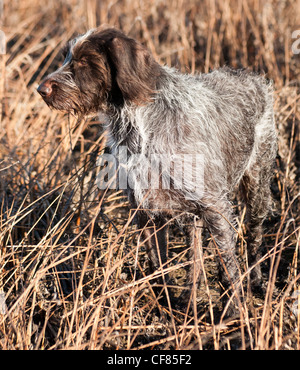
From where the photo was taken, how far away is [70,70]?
3.00m

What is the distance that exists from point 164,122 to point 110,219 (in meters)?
1.30

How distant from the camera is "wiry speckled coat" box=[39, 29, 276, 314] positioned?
2.96 m

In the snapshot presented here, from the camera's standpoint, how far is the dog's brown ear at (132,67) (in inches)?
113

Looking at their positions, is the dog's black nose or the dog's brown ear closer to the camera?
the dog's brown ear

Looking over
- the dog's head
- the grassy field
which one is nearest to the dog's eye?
the dog's head

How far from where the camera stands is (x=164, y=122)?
3123mm

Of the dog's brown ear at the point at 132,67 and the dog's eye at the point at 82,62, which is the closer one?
the dog's brown ear at the point at 132,67

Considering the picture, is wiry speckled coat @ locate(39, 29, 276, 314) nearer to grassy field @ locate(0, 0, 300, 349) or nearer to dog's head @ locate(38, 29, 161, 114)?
dog's head @ locate(38, 29, 161, 114)

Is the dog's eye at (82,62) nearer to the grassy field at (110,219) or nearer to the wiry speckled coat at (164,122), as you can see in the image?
the wiry speckled coat at (164,122)

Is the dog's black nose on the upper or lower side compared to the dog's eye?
lower

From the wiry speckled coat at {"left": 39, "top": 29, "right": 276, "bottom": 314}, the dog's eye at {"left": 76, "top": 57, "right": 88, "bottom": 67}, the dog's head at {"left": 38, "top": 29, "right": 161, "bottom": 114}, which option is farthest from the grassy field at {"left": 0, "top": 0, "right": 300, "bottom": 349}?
the dog's eye at {"left": 76, "top": 57, "right": 88, "bottom": 67}

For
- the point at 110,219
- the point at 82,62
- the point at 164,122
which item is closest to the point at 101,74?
the point at 82,62

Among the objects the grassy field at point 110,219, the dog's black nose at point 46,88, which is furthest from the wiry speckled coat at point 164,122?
the grassy field at point 110,219
